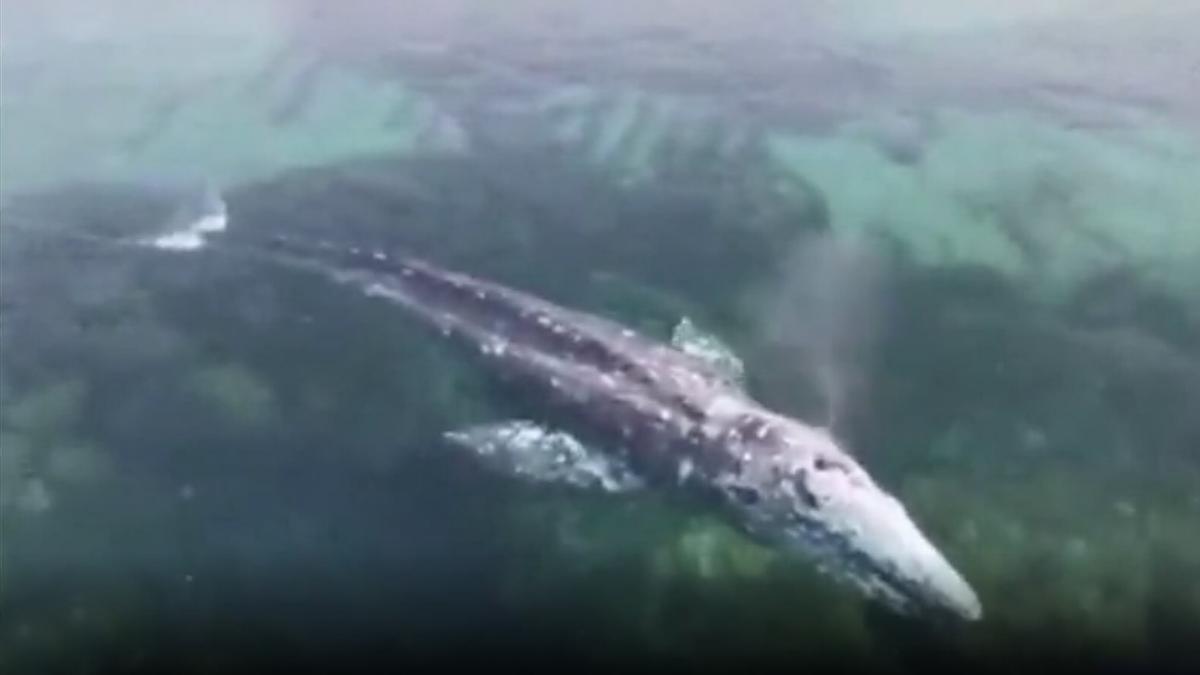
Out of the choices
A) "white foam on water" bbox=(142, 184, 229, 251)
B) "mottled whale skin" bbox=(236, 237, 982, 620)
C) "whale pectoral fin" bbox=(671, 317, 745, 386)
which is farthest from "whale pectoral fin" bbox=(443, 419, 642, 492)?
"white foam on water" bbox=(142, 184, 229, 251)

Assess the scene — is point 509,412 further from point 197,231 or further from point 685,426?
point 197,231

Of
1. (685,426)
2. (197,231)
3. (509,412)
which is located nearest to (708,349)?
(685,426)

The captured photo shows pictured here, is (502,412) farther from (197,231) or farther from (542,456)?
(197,231)

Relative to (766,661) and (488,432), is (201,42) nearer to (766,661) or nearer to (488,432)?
(488,432)

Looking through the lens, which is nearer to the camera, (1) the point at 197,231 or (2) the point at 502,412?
(2) the point at 502,412

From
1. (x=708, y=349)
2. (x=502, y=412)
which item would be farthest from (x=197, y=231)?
(x=708, y=349)

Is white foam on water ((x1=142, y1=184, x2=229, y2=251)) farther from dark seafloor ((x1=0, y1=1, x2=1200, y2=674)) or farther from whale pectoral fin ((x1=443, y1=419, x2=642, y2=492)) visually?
whale pectoral fin ((x1=443, y1=419, x2=642, y2=492))
